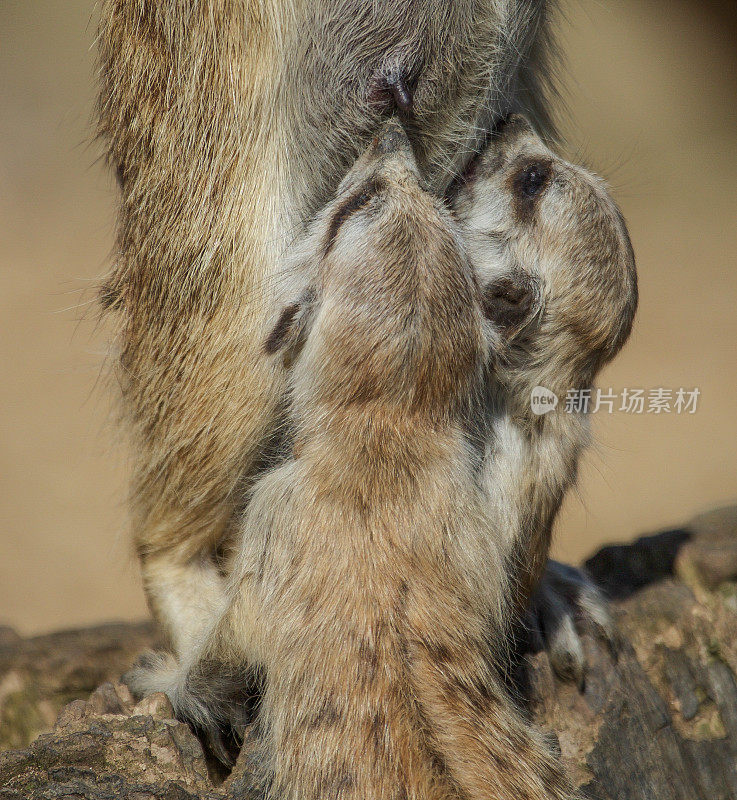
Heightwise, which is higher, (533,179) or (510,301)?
(533,179)

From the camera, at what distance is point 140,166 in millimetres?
2234

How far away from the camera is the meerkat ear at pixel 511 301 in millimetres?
2188

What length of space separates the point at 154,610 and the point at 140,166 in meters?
1.15

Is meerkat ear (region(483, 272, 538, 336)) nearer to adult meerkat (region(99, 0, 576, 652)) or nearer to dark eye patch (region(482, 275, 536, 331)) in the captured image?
dark eye patch (region(482, 275, 536, 331))

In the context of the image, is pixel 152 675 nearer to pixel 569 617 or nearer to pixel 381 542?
pixel 381 542

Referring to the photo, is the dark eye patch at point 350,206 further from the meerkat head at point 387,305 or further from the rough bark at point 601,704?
the rough bark at point 601,704

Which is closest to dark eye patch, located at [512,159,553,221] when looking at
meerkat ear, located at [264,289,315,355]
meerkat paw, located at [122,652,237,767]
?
meerkat ear, located at [264,289,315,355]

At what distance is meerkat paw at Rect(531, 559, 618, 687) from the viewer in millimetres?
2496

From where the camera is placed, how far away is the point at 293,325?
2080 millimetres

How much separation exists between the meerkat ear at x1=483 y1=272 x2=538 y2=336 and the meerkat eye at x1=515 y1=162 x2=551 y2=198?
217 millimetres

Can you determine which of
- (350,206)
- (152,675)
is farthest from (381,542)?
(152,675)

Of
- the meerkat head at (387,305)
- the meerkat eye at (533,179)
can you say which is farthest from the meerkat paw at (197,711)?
the meerkat eye at (533,179)

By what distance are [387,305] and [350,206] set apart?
29 centimetres

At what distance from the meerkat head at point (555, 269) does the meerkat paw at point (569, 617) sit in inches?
27.3
